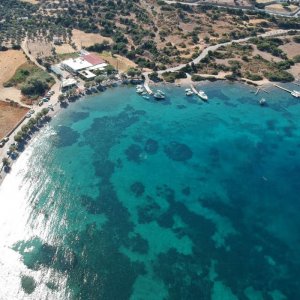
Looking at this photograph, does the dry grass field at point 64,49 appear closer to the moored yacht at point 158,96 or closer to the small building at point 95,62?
the small building at point 95,62

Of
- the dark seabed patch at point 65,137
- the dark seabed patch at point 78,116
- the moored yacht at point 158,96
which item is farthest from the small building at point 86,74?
the dark seabed patch at point 65,137

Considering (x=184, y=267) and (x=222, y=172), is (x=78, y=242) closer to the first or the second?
(x=184, y=267)

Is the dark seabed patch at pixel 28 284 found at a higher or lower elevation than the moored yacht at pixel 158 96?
higher

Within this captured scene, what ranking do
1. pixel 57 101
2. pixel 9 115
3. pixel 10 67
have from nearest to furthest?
pixel 9 115, pixel 57 101, pixel 10 67

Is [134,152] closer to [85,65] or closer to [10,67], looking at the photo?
[85,65]

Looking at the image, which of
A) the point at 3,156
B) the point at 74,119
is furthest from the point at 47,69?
the point at 3,156

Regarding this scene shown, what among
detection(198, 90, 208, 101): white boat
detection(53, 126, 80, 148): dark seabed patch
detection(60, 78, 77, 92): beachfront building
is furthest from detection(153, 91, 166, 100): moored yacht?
Result: detection(53, 126, 80, 148): dark seabed patch

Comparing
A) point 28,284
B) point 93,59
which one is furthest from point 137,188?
point 93,59
